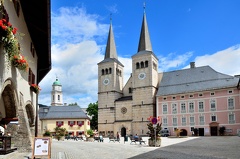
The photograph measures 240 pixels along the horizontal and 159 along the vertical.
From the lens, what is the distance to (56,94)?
120m

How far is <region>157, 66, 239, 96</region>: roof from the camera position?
57103mm

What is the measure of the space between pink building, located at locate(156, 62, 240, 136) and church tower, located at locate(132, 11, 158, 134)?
2.26m

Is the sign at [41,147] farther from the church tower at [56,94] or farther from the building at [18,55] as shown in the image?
the church tower at [56,94]

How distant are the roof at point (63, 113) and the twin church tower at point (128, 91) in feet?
30.1

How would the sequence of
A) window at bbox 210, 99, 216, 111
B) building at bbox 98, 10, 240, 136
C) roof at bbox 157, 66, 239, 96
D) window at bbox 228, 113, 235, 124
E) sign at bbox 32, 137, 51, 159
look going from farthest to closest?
roof at bbox 157, 66, 239, 96
window at bbox 210, 99, 216, 111
building at bbox 98, 10, 240, 136
window at bbox 228, 113, 235, 124
sign at bbox 32, 137, 51, 159

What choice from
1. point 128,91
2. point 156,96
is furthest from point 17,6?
point 128,91

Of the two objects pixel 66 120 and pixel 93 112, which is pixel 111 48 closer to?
pixel 93 112

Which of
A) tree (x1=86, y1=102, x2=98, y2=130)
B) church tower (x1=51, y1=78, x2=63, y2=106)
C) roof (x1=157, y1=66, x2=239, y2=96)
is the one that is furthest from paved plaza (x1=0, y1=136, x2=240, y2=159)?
church tower (x1=51, y1=78, x2=63, y2=106)

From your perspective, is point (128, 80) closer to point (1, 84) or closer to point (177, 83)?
point (177, 83)

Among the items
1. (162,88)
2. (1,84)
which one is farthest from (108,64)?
(1,84)

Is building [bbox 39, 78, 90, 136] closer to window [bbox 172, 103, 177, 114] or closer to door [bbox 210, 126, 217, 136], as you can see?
window [bbox 172, 103, 177, 114]

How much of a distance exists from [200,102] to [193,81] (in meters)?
5.91

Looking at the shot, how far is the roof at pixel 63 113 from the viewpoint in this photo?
77.8 meters

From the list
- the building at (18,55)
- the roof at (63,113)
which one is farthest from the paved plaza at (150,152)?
the roof at (63,113)
